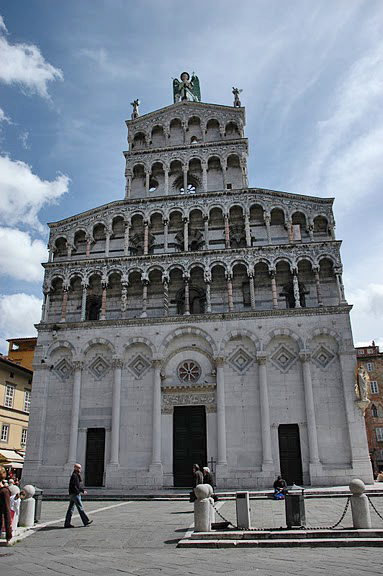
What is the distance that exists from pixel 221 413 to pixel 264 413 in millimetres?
2207

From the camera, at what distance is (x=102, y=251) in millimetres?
30078

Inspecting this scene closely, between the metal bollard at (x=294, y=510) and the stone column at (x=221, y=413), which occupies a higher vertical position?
the stone column at (x=221, y=413)

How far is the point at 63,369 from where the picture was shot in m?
27.7

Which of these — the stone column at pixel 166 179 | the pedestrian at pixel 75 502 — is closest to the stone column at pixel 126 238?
the stone column at pixel 166 179

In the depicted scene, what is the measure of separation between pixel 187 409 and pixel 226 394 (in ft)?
7.52

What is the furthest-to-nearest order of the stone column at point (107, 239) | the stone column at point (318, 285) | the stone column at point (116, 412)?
the stone column at point (107, 239) → the stone column at point (318, 285) → the stone column at point (116, 412)

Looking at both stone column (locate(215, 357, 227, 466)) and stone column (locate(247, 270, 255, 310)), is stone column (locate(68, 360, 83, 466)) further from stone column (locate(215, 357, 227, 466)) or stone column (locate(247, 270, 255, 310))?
stone column (locate(247, 270, 255, 310))

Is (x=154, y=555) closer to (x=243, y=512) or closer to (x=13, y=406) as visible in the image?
(x=243, y=512)

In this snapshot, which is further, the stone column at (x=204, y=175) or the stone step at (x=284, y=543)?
the stone column at (x=204, y=175)

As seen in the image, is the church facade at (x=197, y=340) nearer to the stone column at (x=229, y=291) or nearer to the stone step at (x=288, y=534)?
the stone column at (x=229, y=291)

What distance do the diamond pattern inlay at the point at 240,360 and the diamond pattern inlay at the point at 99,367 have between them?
708cm

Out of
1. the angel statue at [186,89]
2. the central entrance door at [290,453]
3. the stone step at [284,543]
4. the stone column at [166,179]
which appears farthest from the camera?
the angel statue at [186,89]

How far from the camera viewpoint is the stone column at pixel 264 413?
932 inches

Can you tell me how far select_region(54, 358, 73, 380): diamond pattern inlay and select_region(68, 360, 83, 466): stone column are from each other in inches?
24.9
